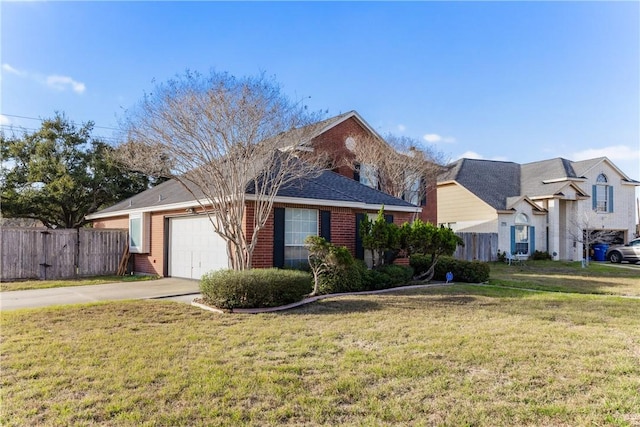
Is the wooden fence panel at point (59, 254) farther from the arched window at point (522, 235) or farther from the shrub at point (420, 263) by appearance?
the arched window at point (522, 235)

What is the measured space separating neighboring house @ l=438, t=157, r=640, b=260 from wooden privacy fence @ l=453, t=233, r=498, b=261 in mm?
952

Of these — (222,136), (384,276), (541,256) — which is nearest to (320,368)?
(222,136)

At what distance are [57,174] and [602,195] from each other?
3448cm

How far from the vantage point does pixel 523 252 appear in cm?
2492

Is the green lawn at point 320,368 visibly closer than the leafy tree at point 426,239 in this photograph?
Yes

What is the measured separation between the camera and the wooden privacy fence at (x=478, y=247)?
2231cm

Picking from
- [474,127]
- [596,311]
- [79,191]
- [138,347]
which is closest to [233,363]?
[138,347]

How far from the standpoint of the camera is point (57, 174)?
2089 cm

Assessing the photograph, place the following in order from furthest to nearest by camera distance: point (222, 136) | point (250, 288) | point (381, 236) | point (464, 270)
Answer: point (464, 270), point (381, 236), point (222, 136), point (250, 288)

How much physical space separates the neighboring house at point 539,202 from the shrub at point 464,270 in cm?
1122

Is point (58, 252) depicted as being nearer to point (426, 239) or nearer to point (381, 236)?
point (381, 236)

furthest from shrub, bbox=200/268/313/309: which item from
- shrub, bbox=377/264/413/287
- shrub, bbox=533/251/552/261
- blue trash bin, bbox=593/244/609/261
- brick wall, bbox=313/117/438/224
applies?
blue trash bin, bbox=593/244/609/261

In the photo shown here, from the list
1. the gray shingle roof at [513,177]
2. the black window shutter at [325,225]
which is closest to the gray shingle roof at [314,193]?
the black window shutter at [325,225]

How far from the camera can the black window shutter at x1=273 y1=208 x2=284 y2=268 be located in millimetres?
11836
